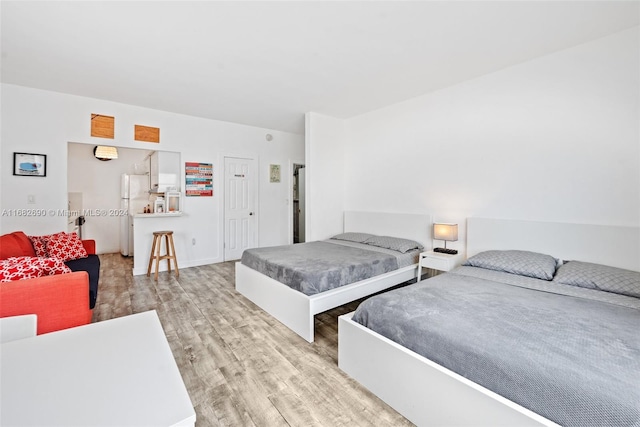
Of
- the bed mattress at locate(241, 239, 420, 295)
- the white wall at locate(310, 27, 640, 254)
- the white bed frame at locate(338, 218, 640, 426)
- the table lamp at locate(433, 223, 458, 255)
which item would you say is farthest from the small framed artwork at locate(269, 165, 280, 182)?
the white bed frame at locate(338, 218, 640, 426)

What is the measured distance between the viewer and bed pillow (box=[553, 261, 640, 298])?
2055 millimetres

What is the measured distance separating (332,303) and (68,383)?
80.1 inches

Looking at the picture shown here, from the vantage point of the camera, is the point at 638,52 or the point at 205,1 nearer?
the point at 205,1

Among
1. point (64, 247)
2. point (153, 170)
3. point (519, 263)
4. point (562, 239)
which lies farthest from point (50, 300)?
point (562, 239)

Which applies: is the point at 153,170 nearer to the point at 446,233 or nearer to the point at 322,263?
the point at 322,263

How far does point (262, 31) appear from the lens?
2.42 m

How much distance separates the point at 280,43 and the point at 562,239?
325cm

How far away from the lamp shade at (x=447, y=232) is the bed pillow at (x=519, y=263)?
53 cm

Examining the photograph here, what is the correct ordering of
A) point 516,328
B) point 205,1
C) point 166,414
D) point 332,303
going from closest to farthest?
point 166,414 → point 516,328 → point 205,1 → point 332,303

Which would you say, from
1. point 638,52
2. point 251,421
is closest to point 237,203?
point 251,421

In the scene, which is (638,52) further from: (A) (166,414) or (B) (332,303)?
(A) (166,414)

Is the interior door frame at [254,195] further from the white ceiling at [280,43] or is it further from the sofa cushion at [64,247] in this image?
the sofa cushion at [64,247]

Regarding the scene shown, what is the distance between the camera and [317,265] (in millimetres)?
2838

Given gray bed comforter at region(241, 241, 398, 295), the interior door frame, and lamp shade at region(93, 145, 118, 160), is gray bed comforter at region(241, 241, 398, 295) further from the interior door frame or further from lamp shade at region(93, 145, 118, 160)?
lamp shade at region(93, 145, 118, 160)
